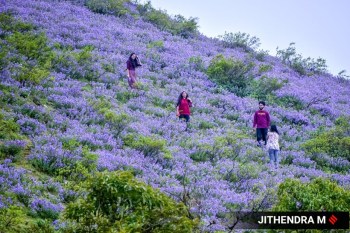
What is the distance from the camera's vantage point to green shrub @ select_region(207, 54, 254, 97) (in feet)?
82.5

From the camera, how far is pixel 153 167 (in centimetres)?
1182

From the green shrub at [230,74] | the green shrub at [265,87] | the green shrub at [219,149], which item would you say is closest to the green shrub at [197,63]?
the green shrub at [230,74]

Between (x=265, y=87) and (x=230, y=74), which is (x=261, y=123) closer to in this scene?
(x=265, y=87)

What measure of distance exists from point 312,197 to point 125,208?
283 centimetres

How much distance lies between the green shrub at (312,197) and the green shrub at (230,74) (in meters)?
18.7

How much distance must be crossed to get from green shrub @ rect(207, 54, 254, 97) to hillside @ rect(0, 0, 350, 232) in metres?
0.55

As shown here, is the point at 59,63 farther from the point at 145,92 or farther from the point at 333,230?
the point at 333,230

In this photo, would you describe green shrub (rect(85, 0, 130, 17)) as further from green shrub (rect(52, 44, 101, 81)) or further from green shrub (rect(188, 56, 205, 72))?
green shrub (rect(52, 44, 101, 81))

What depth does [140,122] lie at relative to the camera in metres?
15.7

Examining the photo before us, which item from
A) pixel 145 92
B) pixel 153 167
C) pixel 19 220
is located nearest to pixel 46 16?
pixel 145 92

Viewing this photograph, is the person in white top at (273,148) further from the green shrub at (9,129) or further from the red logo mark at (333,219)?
the red logo mark at (333,219)

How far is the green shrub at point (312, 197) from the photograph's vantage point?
231 inches

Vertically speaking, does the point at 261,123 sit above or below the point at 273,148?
above

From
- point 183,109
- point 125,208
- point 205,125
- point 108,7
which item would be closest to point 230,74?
point 205,125
